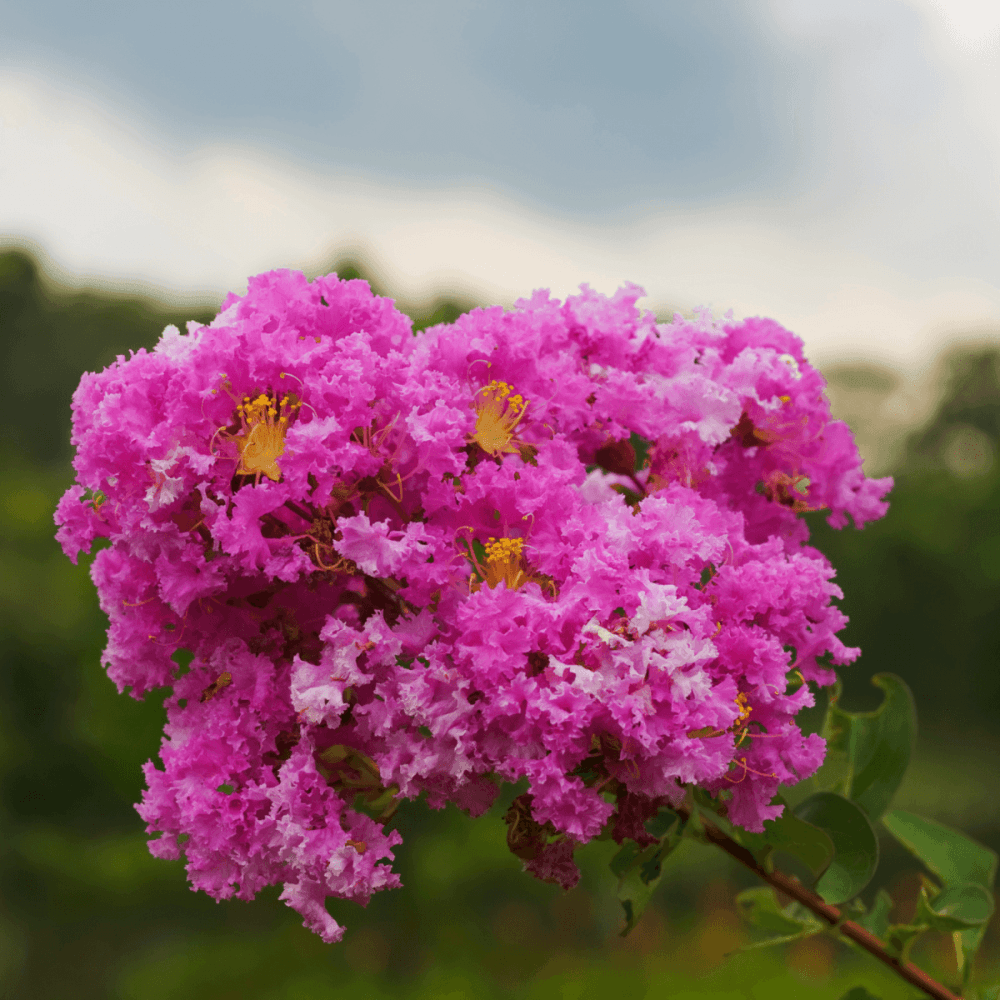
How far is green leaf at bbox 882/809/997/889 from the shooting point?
340 centimetres

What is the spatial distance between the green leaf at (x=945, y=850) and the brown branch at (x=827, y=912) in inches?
18.1

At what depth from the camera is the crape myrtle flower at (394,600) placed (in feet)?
6.54

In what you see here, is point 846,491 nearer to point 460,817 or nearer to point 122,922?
point 460,817

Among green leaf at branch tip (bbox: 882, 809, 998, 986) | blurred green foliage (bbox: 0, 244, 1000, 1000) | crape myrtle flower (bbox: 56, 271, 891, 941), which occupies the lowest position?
blurred green foliage (bbox: 0, 244, 1000, 1000)

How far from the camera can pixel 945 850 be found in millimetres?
3494

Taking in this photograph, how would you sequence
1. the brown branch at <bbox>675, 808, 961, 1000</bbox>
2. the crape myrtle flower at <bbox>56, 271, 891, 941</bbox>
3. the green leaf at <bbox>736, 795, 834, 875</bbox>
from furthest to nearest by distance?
the brown branch at <bbox>675, 808, 961, 1000</bbox>, the green leaf at <bbox>736, 795, 834, 875</bbox>, the crape myrtle flower at <bbox>56, 271, 891, 941</bbox>

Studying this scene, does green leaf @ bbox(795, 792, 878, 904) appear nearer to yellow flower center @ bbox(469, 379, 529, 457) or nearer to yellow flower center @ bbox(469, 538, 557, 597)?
yellow flower center @ bbox(469, 538, 557, 597)

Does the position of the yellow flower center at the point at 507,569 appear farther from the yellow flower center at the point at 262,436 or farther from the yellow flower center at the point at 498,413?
the yellow flower center at the point at 262,436

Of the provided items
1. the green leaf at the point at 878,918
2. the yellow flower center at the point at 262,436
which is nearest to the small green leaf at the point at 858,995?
the green leaf at the point at 878,918

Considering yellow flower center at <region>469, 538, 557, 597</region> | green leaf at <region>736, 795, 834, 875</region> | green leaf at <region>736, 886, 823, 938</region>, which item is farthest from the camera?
green leaf at <region>736, 886, 823, 938</region>

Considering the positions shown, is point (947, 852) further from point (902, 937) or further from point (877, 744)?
point (902, 937)

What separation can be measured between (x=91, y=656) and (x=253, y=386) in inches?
390

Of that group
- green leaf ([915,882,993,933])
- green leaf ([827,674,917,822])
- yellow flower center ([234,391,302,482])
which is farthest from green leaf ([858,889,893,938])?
yellow flower center ([234,391,302,482])

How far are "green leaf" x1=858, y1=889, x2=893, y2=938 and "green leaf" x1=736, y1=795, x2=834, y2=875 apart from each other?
68cm
